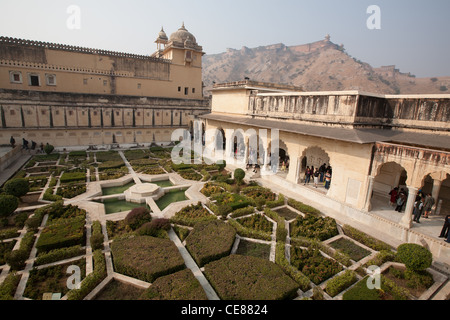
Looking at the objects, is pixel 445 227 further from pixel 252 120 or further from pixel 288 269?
pixel 252 120

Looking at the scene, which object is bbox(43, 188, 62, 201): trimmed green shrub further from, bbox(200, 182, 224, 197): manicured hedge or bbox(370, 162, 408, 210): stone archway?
bbox(370, 162, 408, 210): stone archway

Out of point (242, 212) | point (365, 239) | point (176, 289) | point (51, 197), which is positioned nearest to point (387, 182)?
point (365, 239)

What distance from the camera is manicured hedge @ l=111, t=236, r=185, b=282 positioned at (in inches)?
306

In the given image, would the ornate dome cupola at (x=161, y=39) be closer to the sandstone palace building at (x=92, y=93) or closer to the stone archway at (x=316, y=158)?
the sandstone palace building at (x=92, y=93)

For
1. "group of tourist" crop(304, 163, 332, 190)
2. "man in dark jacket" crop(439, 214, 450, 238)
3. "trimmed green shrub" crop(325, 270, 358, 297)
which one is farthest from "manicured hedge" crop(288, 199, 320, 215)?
"man in dark jacket" crop(439, 214, 450, 238)

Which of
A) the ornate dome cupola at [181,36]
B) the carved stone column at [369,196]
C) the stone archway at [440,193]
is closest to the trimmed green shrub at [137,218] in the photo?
the carved stone column at [369,196]

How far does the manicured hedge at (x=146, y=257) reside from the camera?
7766 millimetres

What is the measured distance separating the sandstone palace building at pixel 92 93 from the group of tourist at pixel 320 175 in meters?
20.0

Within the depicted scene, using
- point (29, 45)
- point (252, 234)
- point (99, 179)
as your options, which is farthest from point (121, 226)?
point (29, 45)

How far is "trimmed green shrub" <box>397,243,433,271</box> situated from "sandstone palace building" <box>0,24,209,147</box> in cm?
2743

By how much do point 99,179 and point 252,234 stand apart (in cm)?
1199
